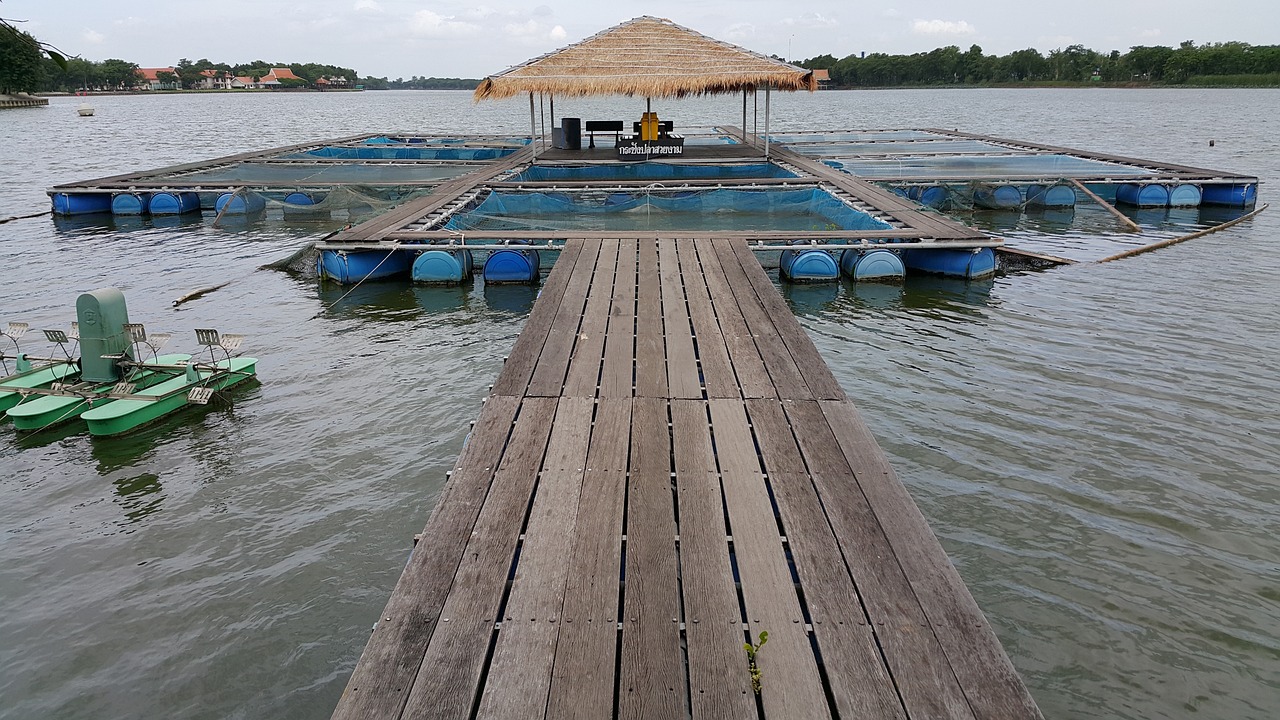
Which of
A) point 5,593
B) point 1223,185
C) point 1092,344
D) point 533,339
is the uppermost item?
point 1223,185

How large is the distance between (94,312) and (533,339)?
4418 millimetres

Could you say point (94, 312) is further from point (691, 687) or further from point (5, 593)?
point (691, 687)

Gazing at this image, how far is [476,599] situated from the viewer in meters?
3.37

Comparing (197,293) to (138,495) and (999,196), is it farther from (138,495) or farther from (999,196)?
(999,196)

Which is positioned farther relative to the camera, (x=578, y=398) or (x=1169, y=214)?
(x=1169, y=214)

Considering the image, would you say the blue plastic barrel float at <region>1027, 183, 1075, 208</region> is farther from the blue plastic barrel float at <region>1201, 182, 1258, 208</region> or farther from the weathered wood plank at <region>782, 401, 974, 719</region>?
the weathered wood plank at <region>782, 401, 974, 719</region>

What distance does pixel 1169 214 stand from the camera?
1803cm

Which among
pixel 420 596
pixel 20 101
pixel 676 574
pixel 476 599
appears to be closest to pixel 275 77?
pixel 20 101

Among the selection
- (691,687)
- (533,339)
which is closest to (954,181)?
(533,339)

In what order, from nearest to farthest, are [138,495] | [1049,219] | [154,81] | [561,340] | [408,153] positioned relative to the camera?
[138,495]
[561,340]
[1049,219]
[408,153]
[154,81]

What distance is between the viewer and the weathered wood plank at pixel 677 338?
18.8 feet

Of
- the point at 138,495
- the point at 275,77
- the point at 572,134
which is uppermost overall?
the point at 275,77

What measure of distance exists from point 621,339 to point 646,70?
44.5 ft

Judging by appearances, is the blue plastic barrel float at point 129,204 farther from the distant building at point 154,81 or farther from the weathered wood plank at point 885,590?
the distant building at point 154,81
